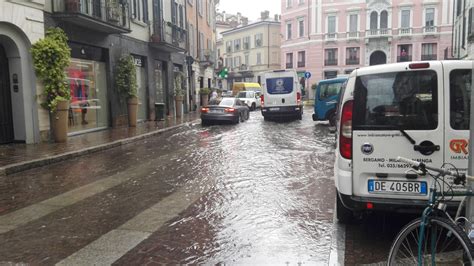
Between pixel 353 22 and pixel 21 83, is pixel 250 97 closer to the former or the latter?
pixel 21 83

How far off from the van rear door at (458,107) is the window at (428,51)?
52973 mm

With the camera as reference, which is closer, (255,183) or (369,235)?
(369,235)

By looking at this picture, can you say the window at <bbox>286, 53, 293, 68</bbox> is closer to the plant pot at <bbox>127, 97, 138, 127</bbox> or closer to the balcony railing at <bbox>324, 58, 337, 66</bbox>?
the balcony railing at <bbox>324, 58, 337, 66</bbox>

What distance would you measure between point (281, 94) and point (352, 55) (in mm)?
36440

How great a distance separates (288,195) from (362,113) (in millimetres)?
2628

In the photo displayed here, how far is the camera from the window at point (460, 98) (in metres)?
4.21

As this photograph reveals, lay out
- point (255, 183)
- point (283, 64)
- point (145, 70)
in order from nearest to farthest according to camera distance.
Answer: point (255, 183) < point (145, 70) < point (283, 64)

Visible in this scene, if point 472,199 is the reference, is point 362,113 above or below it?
above

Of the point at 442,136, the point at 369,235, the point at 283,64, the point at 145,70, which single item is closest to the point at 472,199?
the point at 442,136

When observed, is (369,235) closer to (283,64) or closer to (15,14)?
(15,14)

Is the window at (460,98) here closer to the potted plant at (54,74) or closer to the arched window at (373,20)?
the potted plant at (54,74)

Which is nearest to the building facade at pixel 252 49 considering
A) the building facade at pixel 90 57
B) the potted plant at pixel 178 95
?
the potted plant at pixel 178 95

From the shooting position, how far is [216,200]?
6.55 meters

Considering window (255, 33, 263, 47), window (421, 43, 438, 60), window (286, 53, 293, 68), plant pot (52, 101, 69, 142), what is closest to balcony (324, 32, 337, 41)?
window (286, 53, 293, 68)
